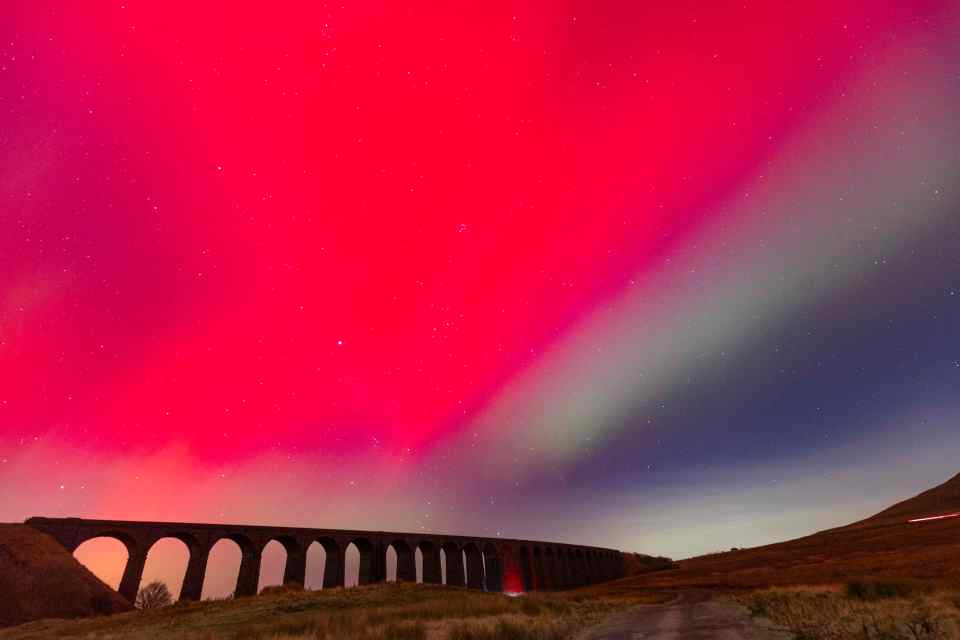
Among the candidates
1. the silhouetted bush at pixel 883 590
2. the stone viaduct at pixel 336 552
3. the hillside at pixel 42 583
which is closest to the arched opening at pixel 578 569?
the stone viaduct at pixel 336 552

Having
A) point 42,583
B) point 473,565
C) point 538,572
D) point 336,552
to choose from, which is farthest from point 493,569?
Result: point 42,583

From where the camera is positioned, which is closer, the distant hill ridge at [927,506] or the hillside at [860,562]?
the hillside at [860,562]

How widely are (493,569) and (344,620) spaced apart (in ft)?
243

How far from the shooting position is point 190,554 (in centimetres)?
4991

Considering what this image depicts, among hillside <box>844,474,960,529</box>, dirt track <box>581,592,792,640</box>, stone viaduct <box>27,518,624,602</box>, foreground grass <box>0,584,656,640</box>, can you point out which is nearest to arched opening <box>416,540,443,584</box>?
stone viaduct <box>27,518,624,602</box>

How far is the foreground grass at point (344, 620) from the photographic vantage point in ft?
48.9

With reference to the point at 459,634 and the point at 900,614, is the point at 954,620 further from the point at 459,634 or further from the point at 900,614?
the point at 459,634

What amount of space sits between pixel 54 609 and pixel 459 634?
126 feet

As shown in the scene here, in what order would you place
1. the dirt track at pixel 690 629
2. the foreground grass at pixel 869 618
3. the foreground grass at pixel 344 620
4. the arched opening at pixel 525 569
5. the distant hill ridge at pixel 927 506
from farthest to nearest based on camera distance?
the distant hill ridge at pixel 927 506 < the arched opening at pixel 525 569 < the foreground grass at pixel 344 620 < the dirt track at pixel 690 629 < the foreground grass at pixel 869 618

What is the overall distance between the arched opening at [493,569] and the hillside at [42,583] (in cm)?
5576

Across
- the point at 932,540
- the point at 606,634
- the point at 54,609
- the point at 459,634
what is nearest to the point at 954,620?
the point at 606,634

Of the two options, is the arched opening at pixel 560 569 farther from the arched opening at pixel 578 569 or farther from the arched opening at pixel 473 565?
the arched opening at pixel 473 565

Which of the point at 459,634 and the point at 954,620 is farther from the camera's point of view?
the point at 459,634

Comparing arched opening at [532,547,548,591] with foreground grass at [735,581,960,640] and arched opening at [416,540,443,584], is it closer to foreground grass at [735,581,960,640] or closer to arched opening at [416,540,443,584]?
Result: arched opening at [416,540,443,584]
